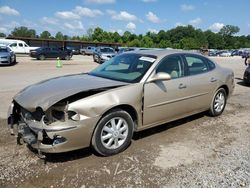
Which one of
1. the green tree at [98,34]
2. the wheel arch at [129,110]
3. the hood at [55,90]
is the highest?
the green tree at [98,34]

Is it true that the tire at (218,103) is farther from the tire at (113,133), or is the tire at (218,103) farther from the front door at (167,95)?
the tire at (113,133)

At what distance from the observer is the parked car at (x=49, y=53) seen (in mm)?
28094

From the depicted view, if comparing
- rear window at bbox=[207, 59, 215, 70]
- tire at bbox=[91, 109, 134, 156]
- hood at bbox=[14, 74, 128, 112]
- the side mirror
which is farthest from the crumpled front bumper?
rear window at bbox=[207, 59, 215, 70]

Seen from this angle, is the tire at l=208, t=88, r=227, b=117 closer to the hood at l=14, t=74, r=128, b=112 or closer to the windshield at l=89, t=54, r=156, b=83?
the windshield at l=89, t=54, r=156, b=83

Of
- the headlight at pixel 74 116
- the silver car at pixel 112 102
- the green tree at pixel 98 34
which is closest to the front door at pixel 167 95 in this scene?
the silver car at pixel 112 102

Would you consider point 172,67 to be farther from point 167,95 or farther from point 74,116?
point 74,116

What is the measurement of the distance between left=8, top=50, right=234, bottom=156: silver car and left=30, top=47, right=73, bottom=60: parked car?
81.7ft

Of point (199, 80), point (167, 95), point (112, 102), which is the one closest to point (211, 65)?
point (199, 80)

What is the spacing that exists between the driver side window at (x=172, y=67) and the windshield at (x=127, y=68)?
19 centimetres

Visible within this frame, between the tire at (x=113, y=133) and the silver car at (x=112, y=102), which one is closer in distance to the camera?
the silver car at (x=112, y=102)

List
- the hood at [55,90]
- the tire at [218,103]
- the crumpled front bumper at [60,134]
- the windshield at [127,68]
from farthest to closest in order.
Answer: the tire at [218,103]
the windshield at [127,68]
the hood at [55,90]
the crumpled front bumper at [60,134]

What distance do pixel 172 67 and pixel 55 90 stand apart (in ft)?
7.08

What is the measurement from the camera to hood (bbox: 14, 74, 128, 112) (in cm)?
344

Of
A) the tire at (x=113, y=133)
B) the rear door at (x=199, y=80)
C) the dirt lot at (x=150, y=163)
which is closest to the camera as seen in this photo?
the dirt lot at (x=150, y=163)
